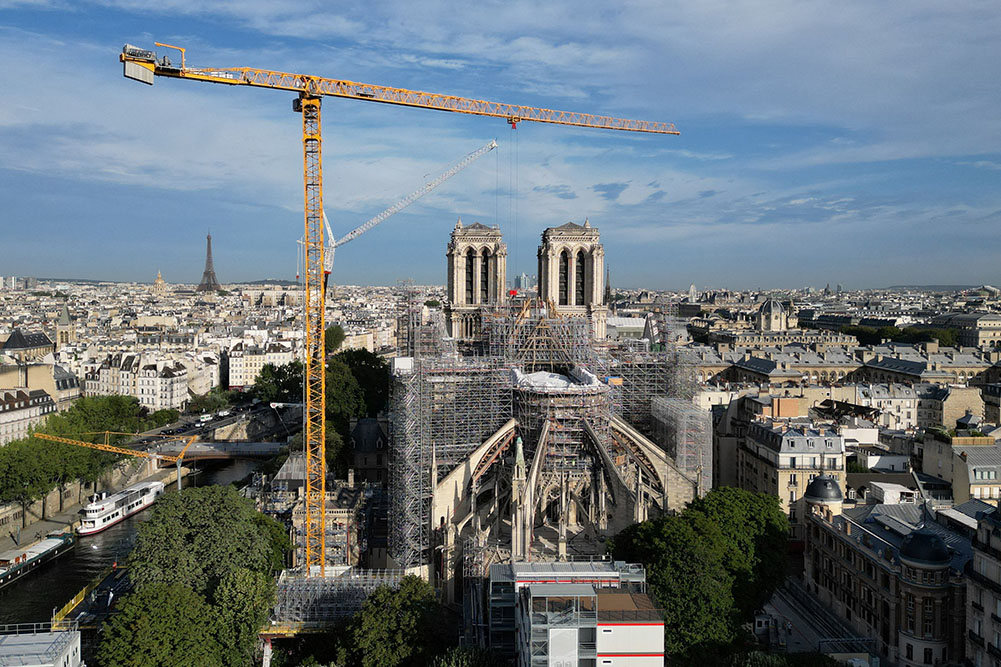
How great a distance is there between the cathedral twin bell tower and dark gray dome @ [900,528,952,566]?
21.8 metres

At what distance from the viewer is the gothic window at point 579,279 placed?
46.2 m

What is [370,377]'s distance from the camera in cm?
6319

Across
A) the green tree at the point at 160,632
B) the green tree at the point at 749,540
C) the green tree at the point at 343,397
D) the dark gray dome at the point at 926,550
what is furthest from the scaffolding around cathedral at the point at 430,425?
the green tree at the point at 343,397

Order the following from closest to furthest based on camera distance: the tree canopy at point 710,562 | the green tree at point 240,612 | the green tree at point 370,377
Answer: the tree canopy at point 710,562
the green tree at point 240,612
the green tree at point 370,377

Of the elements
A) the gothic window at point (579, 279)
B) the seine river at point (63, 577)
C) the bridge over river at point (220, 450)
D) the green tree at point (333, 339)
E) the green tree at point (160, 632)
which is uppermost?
the gothic window at point (579, 279)

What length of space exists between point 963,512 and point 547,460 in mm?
14507

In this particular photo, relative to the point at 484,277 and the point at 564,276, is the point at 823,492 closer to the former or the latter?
the point at 564,276

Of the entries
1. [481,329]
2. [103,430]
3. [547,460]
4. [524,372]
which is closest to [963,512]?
[547,460]

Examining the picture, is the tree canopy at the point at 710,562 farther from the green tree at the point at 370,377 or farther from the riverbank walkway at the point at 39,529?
the green tree at the point at 370,377

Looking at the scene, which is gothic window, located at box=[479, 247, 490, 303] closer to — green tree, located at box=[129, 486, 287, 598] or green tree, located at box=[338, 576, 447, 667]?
green tree, located at box=[129, 486, 287, 598]

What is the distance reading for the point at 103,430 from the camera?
5619cm

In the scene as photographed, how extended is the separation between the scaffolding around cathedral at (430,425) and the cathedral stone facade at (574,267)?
30.1 feet

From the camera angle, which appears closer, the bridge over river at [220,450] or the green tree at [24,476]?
the green tree at [24,476]

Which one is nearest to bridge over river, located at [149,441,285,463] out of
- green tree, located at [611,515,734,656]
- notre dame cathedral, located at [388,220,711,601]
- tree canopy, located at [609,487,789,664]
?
notre dame cathedral, located at [388,220,711,601]
